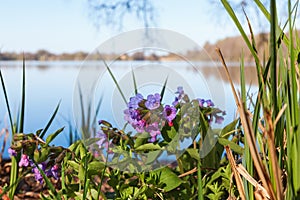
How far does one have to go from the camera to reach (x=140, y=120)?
120 centimetres

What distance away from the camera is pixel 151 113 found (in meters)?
1.19

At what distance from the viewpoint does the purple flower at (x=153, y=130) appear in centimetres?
118

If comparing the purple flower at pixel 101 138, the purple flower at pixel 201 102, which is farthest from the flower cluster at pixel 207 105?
the purple flower at pixel 101 138

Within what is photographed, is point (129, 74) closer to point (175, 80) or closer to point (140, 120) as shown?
point (175, 80)

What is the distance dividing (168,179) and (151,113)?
Answer: 0.19 meters

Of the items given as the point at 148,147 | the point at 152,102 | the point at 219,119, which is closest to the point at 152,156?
the point at 148,147

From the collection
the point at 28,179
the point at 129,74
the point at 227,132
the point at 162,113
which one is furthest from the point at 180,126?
the point at 28,179

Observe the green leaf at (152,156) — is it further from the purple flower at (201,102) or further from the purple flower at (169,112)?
the purple flower at (201,102)

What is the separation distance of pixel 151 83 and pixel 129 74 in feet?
0.40

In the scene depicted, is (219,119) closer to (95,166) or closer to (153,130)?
(153,130)

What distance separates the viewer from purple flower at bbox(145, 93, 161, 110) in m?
1.17

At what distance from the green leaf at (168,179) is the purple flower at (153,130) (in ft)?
0.31

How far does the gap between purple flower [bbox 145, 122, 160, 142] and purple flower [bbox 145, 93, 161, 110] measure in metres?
0.05

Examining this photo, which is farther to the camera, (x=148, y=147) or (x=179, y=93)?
(x=179, y=93)
